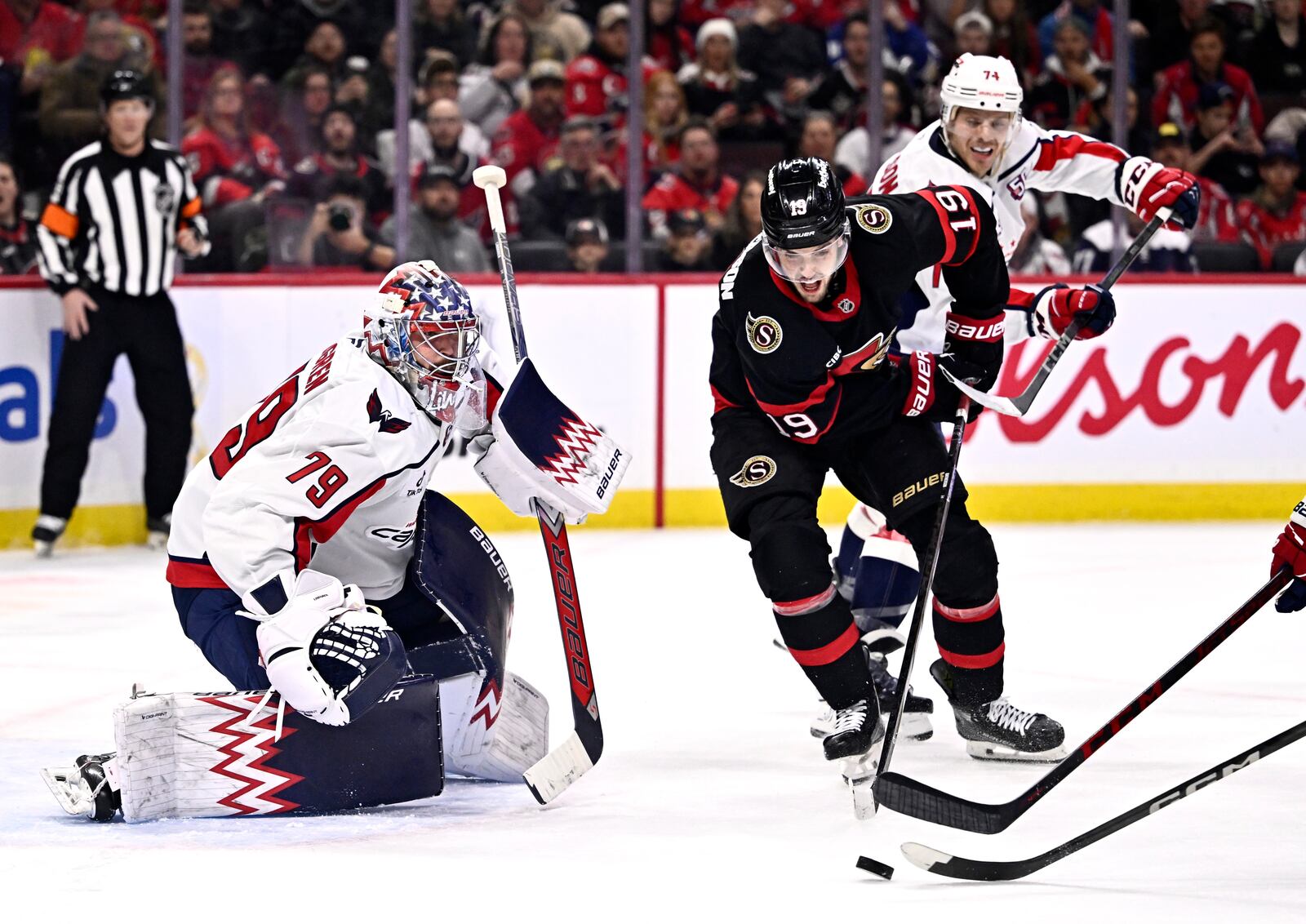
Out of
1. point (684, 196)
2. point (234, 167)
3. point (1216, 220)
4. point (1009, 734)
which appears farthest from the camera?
point (1216, 220)

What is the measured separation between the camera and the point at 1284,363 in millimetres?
6805

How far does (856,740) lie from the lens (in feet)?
10.5

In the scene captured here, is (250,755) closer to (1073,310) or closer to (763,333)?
(763,333)

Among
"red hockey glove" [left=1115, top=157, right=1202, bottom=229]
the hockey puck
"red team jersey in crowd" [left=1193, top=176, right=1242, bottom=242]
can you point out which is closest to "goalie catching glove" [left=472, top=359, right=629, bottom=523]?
the hockey puck

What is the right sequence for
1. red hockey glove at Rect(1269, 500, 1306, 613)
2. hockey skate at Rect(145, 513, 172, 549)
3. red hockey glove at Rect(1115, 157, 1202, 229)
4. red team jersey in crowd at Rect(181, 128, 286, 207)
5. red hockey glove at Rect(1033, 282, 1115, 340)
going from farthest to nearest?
red team jersey in crowd at Rect(181, 128, 286, 207) → hockey skate at Rect(145, 513, 172, 549) → red hockey glove at Rect(1115, 157, 1202, 229) → red hockey glove at Rect(1033, 282, 1115, 340) → red hockey glove at Rect(1269, 500, 1306, 613)

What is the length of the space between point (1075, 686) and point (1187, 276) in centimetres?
293

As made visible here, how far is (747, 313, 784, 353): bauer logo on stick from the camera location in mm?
3201

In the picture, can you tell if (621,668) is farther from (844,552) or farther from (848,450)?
(848,450)

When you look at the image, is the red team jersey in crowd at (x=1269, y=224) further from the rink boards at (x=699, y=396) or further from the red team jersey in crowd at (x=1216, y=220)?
the rink boards at (x=699, y=396)

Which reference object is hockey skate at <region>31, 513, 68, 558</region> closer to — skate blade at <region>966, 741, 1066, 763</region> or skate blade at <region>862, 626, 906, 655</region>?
skate blade at <region>862, 626, 906, 655</region>

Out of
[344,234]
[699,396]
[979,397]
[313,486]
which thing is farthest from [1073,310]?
[344,234]

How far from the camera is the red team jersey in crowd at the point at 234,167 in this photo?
6438 mm

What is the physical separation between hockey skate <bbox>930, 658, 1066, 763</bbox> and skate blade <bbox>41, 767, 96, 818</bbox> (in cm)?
152

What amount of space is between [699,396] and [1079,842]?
4011 millimetres
